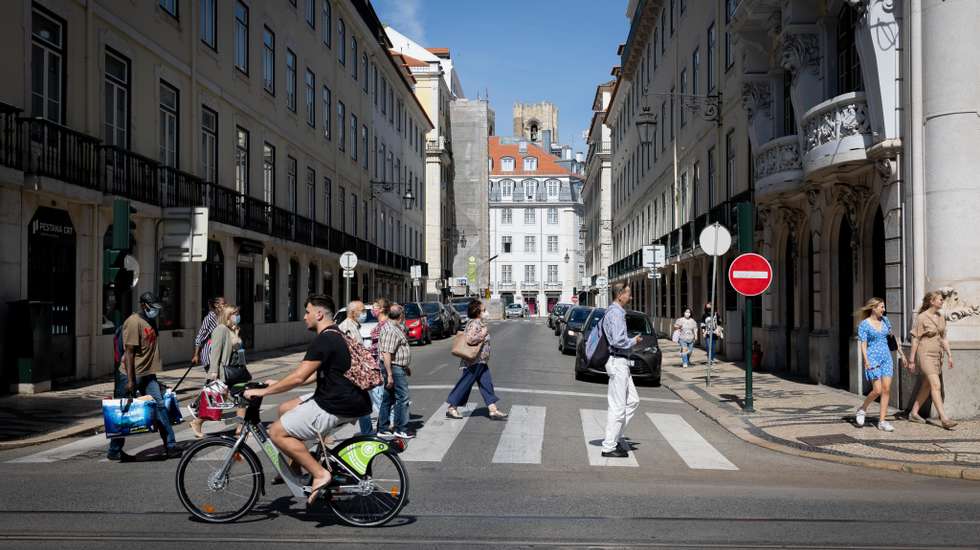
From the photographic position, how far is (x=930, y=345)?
12.1m

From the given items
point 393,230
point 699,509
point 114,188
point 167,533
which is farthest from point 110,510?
point 393,230

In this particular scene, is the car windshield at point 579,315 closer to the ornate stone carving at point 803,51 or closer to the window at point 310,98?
the ornate stone carving at point 803,51

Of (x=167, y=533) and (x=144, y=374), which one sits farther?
(x=144, y=374)

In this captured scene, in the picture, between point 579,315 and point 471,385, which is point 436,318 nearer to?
point 579,315

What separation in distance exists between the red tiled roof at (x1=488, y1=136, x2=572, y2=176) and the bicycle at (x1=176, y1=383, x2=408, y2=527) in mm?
105293

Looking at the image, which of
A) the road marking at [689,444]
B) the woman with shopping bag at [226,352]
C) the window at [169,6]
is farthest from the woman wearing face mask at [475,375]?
the window at [169,6]

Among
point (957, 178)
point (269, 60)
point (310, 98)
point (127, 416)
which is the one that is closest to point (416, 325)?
point (310, 98)

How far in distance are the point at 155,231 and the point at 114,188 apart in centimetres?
252

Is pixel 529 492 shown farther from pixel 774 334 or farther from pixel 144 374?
pixel 774 334

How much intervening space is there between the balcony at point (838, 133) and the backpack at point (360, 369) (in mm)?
10724

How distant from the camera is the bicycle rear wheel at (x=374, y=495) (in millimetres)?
6633

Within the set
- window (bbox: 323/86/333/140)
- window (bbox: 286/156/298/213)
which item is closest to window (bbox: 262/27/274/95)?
window (bbox: 286/156/298/213)

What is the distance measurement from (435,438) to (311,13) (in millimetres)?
29328

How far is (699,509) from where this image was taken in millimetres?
7293
